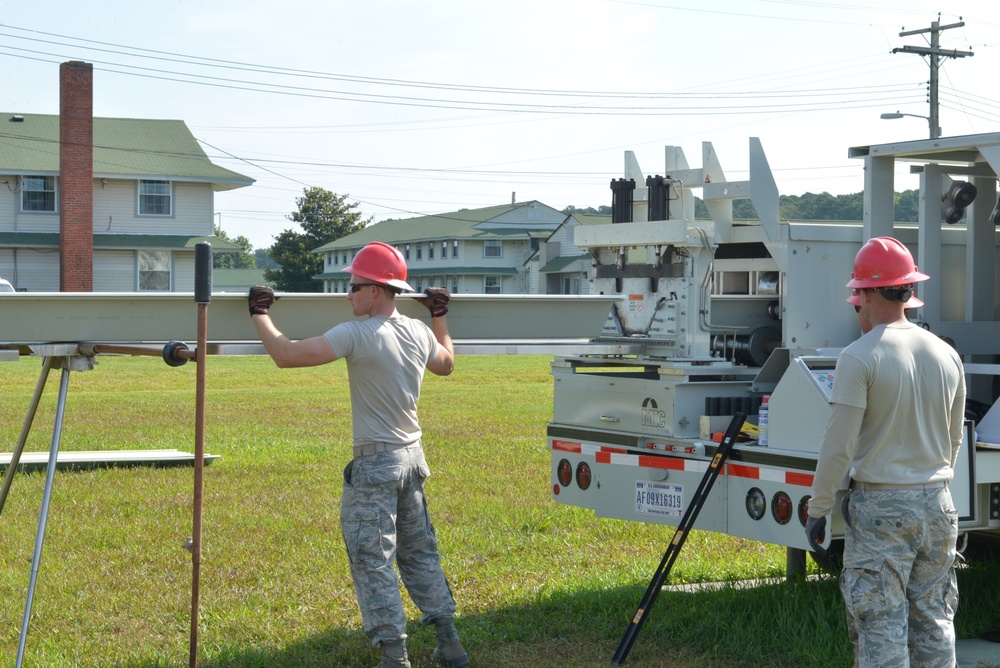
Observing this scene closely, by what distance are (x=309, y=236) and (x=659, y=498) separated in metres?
67.1

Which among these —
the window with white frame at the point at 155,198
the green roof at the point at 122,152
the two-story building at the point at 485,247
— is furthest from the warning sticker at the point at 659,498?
the two-story building at the point at 485,247

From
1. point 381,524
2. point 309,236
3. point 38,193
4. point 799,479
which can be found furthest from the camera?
point 309,236

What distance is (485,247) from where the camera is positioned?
6097cm

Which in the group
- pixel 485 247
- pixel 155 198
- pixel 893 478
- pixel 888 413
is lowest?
pixel 893 478

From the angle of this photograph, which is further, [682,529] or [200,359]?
[682,529]

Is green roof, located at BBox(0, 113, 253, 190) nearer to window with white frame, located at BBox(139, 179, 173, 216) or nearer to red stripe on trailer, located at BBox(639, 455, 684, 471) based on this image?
window with white frame, located at BBox(139, 179, 173, 216)

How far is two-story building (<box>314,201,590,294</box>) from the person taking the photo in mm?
60031

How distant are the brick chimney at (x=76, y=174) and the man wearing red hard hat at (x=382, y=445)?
35.0 m

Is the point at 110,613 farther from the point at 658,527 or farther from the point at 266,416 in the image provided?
the point at 266,416

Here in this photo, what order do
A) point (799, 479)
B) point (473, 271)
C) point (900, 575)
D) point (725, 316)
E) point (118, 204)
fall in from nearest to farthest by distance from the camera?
point (900, 575) → point (799, 479) → point (725, 316) → point (118, 204) → point (473, 271)

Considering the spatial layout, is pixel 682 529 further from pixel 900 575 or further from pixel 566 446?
pixel 900 575

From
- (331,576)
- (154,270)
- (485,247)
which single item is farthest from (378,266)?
(485,247)

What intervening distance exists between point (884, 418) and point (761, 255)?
2.64 meters

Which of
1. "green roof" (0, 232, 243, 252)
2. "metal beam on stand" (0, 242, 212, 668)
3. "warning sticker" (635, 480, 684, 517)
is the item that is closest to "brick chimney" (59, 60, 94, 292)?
"green roof" (0, 232, 243, 252)
